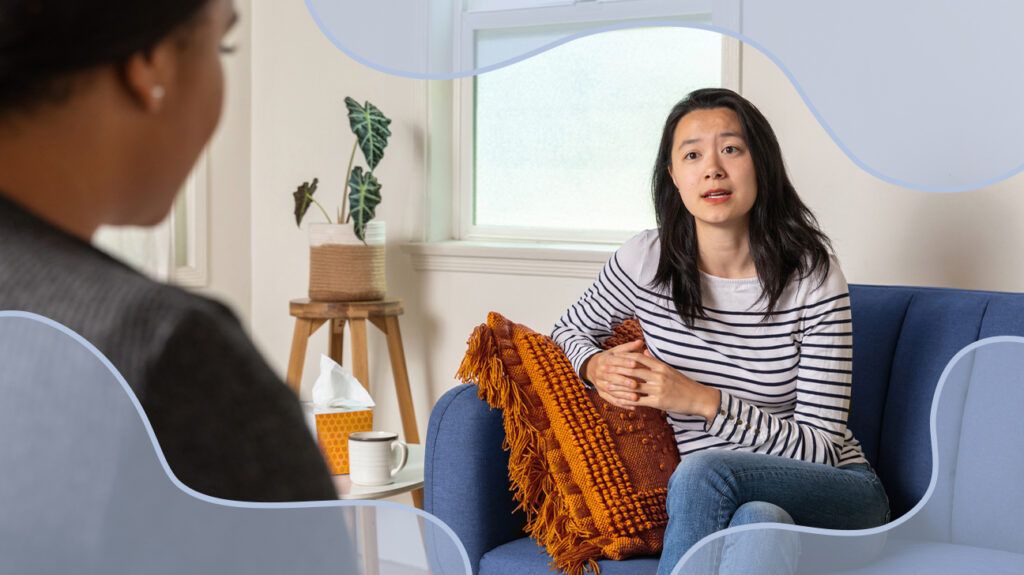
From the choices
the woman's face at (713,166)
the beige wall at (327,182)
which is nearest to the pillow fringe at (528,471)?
the woman's face at (713,166)

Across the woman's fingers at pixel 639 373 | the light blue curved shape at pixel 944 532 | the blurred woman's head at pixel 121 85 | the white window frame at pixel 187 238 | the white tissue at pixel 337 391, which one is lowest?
the white tissue at pixel 337 391

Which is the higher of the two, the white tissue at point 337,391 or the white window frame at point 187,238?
the white window frame at point 187,238

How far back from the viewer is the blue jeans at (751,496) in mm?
769

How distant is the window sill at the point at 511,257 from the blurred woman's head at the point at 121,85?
1292mm

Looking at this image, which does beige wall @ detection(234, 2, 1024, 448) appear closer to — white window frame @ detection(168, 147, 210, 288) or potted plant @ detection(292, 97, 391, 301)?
potted plant @ detection(292, 97, 391, 301)

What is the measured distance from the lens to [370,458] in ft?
3.32

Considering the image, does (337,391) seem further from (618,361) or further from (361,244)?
(361,244)

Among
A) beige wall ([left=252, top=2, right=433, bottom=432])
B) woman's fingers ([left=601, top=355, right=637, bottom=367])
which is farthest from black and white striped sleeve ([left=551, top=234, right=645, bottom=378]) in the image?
beige wall ([left=252, top=2, right=433, bottom=432])

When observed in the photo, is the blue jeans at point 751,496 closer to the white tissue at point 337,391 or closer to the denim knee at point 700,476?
the denim knee at point 700,476

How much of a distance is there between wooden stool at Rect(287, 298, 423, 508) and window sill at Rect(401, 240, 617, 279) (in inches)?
3.7

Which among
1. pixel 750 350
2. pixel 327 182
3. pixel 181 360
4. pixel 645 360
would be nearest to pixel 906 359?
pixel 750 350

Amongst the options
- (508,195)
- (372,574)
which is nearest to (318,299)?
(508,195)

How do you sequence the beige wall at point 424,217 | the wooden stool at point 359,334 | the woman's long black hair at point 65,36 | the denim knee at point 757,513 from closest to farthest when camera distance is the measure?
the woman's long black hair at point 65,36 → the denim knee at point 757,513 → the beige wall at point 424,217 → the wooden stool at point 359,334

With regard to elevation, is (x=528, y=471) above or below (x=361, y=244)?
below
